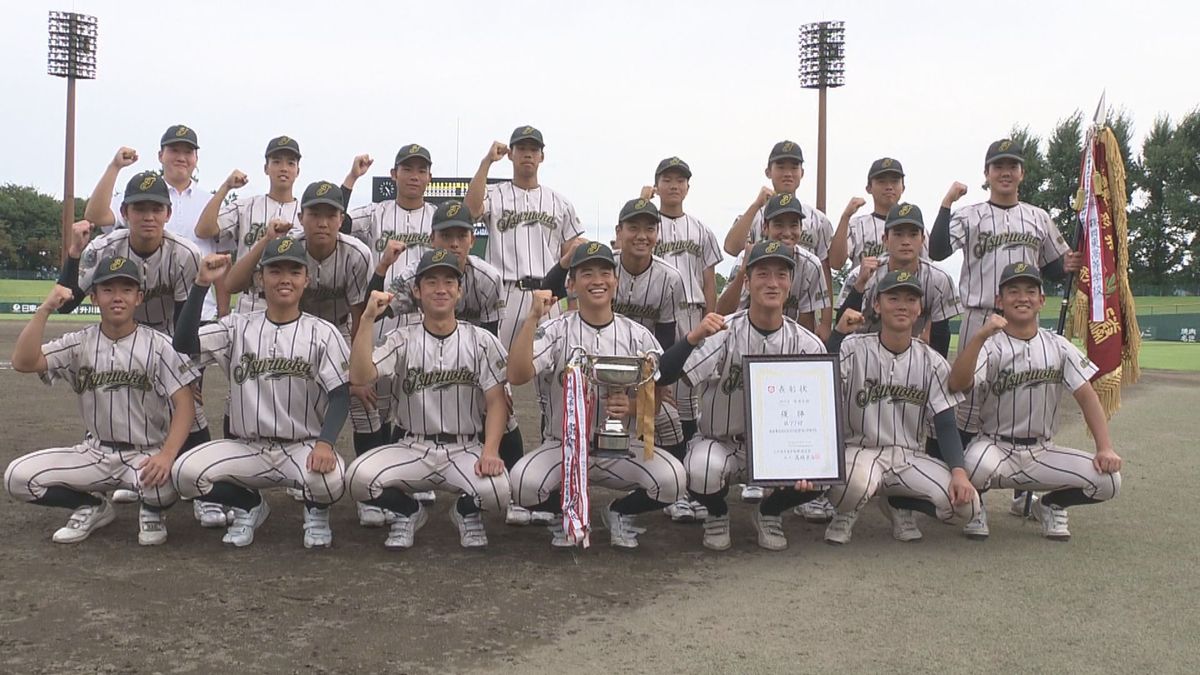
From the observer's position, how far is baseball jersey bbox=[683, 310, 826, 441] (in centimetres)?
498

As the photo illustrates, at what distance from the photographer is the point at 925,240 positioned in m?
5.82

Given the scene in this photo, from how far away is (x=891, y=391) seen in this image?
5043 millimetres

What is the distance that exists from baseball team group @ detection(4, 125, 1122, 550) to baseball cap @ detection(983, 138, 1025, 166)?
2cm

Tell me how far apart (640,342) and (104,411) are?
2.68 m

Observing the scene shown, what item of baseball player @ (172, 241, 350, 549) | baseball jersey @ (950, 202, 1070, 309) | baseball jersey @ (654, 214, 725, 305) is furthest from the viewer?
baseball jersey @ (654, 214, 725, 305)

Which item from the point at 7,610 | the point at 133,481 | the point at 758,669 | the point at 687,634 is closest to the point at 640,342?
the point at 687,634

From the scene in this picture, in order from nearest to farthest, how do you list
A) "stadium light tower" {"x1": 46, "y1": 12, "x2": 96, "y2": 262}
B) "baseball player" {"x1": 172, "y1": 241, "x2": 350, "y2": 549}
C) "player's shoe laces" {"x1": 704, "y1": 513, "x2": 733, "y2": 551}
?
1. "baseball player" {"x1": 172, "y1": 241, "x2": 350, "y2": 549}
2. "player's shoe laces" {"x1": 704, "y1": 513, "x2": 733, "y2": 551}
3. "stadium light tower" {"x1": 46, "y1": 12, "x2": 96, "y2": 262}

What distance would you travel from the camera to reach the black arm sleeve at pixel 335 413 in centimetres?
469

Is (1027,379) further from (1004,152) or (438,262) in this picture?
(438,262)

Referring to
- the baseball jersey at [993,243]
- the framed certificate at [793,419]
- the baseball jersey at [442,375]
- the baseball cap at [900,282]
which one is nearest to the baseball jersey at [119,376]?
the baseball jersey at [442,375]

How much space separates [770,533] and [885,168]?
2640mm

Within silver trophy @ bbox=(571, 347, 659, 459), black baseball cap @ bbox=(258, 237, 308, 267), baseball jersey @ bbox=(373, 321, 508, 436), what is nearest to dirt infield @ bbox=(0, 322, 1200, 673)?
silver trophy @ bbox=(571, 347, 659, 459)

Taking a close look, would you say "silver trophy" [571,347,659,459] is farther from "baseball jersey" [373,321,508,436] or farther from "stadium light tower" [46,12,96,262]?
"stadium light tower" [46,12,96,262]

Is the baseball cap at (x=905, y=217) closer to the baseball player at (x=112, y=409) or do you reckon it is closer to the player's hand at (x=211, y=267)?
the player's hand at (x=211, y=267)
